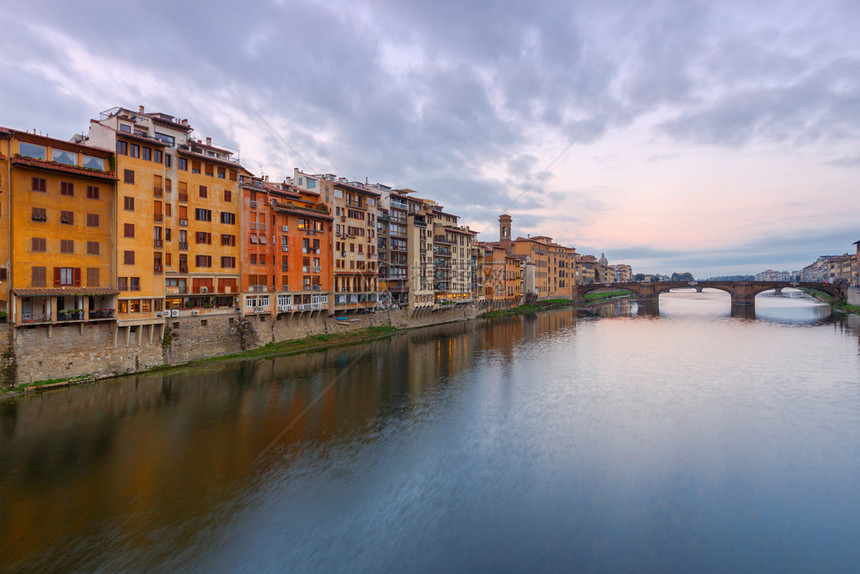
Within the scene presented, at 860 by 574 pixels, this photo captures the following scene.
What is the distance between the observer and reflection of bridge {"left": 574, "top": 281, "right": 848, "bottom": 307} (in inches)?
4297

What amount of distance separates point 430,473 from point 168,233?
3166 centimetres

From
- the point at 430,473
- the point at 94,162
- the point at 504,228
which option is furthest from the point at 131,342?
the point at 504,228

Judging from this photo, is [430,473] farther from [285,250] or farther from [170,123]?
[170,123]

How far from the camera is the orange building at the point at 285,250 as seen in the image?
4309cm

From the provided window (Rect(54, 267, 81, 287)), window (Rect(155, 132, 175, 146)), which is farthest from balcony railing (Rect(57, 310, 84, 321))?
window (Rect(155, 132, 175, 146))

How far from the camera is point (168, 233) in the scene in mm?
36719

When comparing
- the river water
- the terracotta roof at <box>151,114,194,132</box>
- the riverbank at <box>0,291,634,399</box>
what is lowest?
the river water

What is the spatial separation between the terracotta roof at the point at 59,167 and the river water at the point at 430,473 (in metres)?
15.8

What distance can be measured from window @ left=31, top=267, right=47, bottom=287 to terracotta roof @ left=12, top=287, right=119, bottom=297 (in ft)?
1.62

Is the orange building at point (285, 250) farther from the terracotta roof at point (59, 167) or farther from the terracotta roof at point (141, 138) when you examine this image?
the terracotta roof at point (59, 167)

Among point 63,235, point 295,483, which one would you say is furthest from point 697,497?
point 63,235

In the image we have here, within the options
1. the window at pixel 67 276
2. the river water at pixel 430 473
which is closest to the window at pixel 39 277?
the window at pixel 67 276

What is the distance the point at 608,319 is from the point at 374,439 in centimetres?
7988

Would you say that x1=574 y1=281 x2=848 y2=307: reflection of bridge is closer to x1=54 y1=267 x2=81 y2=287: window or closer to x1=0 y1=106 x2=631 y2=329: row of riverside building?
x1=0 y1=106 x2=631 y2=329: row of riverside building
